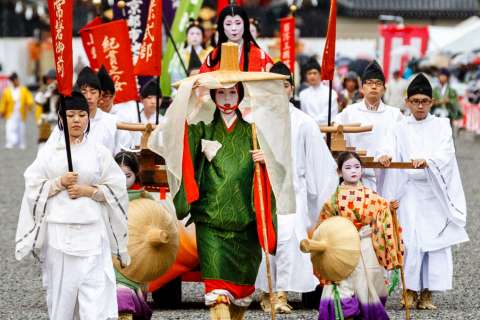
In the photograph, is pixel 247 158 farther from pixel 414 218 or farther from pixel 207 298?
A: pixel 414 218

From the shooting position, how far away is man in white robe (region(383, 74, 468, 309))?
1050 centimetres

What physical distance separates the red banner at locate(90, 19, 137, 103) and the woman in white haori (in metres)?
3.91

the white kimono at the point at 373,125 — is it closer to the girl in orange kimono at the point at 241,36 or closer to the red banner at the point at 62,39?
the girl in orange kimono at the point at 241,36

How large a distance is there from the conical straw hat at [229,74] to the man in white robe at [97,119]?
81.8 inches

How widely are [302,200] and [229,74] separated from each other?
221cm

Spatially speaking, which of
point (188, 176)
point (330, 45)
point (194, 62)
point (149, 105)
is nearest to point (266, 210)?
point (188, 176)

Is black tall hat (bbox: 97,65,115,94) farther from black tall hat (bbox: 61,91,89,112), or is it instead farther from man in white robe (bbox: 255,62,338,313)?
black tall hat (bbox: 61,91,89,112)

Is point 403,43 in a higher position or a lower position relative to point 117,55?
lower

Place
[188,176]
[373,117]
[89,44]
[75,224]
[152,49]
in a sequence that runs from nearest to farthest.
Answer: [75,224]
[188,176]
[373,117]
[152,49]
[89,44]

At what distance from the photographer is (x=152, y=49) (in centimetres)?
1140

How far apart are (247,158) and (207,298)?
84cm

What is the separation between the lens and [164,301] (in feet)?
33.3

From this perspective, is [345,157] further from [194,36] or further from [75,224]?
[194,36]

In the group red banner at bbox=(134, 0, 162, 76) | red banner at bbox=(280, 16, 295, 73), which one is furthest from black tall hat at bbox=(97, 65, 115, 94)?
red banner at bbox=(280, 16, 295, 73)
